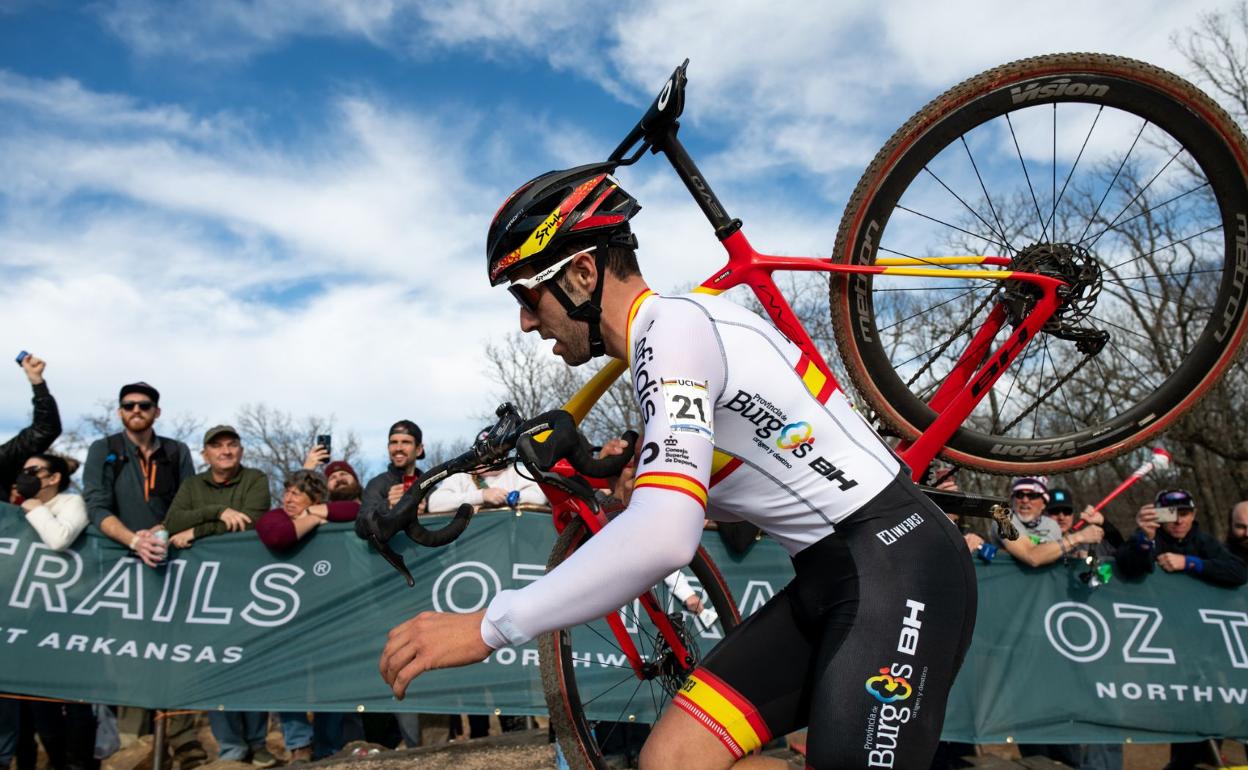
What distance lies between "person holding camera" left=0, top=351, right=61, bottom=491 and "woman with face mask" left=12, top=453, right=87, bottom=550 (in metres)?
0.08

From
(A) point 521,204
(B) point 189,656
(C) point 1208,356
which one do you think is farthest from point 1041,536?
(B) point 189,656

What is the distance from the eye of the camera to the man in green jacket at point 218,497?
7.15 metres

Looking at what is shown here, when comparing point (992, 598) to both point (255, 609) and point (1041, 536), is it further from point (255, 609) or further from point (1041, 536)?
point (255, 609)

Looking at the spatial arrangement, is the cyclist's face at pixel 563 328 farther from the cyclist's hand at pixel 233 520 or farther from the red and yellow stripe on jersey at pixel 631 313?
the cyclist's hand at pixel 233 520

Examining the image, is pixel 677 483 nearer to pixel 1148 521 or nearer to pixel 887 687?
pixel 887 687

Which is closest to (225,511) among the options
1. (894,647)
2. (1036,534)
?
(894,647)

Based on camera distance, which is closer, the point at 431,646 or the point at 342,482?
the point at 431,646

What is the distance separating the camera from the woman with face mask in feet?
22.8

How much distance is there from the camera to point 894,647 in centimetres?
248

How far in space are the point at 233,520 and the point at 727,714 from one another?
Answer: 18.9 feet

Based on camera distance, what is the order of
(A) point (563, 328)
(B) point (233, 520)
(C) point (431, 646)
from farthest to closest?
(B) point (233, 520), (A) point (563, 328), (C) point (431, 646)

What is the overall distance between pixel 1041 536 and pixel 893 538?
5.73m

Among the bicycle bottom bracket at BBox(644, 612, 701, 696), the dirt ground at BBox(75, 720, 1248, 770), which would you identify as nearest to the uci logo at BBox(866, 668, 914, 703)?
the bicycle bottom bracket at BBox(644, 612, 701, 696)

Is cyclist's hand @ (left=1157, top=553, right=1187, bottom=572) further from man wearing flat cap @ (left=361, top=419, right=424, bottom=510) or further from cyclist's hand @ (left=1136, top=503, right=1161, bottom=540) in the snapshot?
man wearing flat cap @ (left=361, top=419, right=424, bottom=510)
